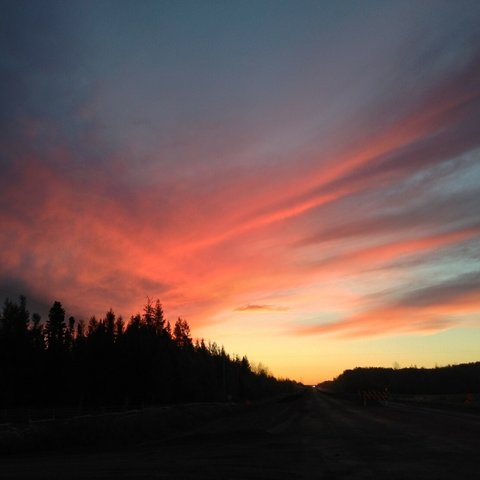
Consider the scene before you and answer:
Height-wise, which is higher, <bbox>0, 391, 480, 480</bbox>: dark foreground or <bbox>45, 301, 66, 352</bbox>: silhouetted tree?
<bbox>45, 301, 66, 352</bbox>: silhouetted tree

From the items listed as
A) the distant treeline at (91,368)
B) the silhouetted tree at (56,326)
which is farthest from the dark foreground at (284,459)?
the silhouetted tree at (56,326)

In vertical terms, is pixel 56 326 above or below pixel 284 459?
above

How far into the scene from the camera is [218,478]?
1498 centimetres

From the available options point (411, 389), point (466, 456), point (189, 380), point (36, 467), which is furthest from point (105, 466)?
point (411, 389)

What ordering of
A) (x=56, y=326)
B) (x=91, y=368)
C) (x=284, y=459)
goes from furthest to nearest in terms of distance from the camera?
(x=56, y=326) < (x=91, y=368) < (x=284, y=459)

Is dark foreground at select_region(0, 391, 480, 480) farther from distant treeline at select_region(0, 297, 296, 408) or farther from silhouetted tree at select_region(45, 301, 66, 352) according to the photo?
silhouetted tree at select_region(45, 301, 66, 352)

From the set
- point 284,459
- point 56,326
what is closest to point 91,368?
point 56,326

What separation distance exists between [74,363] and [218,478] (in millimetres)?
78534

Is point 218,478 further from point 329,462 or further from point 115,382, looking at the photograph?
point 115,382

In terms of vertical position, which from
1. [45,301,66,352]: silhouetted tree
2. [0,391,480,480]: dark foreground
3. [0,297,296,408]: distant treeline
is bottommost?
[0,391,480,480]: dark foreground

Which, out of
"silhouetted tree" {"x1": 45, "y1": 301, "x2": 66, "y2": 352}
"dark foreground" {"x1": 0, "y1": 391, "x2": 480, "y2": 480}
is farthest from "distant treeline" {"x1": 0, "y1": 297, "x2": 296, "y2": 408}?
"dark foreground" {"x1": 0, "y1": 391, "x2": 480, "y2": 480}

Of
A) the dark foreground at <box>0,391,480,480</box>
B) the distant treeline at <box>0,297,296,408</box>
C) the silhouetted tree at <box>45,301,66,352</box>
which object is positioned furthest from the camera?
the silhouetted tree at <box>45,301,66,352</box>

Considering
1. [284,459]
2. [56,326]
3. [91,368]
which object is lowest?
[284,459]

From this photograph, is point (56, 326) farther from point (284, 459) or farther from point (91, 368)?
point (284, 459)
